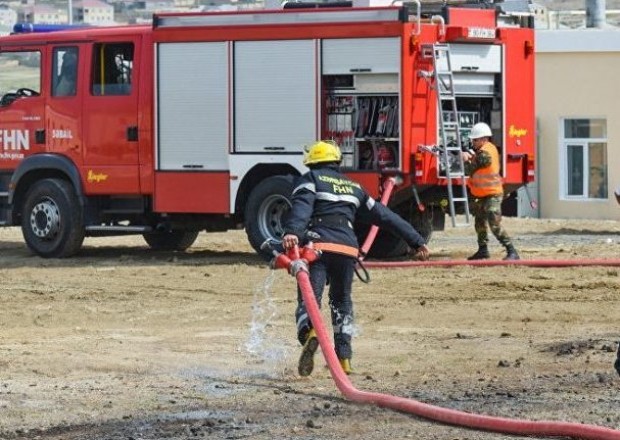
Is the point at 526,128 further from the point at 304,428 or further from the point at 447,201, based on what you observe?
the point at 304,428

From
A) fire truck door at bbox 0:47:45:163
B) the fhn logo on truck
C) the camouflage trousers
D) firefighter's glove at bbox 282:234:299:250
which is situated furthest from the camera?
the fhn logo on truck

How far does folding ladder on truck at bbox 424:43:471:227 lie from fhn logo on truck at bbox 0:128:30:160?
5364mm

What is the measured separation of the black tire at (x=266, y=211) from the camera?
18844mm

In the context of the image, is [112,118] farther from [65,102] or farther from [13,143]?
[13,143]

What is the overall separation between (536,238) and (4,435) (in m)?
15.9

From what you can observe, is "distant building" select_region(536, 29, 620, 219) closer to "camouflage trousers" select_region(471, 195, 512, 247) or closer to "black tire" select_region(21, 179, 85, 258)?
"camouflage trousers" select_region(471, 195, 512, 247)

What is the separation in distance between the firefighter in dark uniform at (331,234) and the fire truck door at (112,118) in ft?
28.6

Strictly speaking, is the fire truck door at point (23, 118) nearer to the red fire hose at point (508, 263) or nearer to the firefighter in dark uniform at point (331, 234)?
the red fire hose at point (508, 263)

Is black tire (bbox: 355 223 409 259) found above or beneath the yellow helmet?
beneath

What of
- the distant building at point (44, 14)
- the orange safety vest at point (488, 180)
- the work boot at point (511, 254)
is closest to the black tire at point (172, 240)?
the orange safety vest at point (488, 180)

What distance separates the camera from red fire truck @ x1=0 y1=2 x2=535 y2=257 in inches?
726

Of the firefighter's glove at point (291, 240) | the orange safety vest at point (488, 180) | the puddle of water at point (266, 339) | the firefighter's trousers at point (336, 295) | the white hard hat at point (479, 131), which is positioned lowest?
the puddle of water at point (266, 339)

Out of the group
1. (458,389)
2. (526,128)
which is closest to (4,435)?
(458,389)

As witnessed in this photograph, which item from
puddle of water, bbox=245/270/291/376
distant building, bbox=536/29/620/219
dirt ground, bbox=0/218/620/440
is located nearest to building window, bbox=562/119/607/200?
distant building, bbox=536/29/620/219
